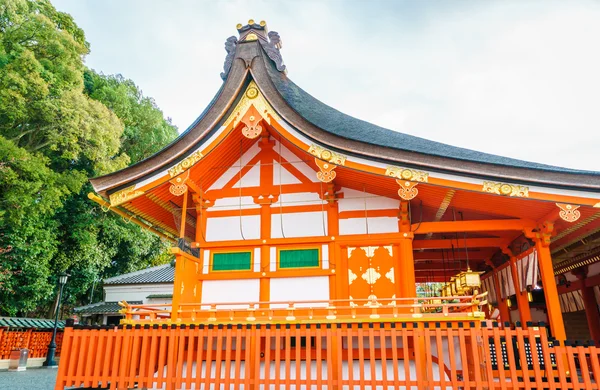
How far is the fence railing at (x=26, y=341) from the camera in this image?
62.2 feet

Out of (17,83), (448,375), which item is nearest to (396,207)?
(448,375)

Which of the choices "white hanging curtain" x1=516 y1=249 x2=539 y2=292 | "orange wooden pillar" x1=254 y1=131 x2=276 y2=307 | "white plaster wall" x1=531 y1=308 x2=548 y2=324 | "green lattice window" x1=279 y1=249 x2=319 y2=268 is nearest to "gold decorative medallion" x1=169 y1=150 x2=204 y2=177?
"orange wooden pillar" x1=254 y1=131 x2=276 y2=307

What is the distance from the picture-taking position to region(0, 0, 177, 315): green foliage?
18516mm

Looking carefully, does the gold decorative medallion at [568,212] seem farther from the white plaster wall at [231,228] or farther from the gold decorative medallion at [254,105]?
the white plaster wall at [231,228]

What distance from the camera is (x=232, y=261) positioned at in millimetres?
9727

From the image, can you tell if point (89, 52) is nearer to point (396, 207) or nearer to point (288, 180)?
point (288, 180)

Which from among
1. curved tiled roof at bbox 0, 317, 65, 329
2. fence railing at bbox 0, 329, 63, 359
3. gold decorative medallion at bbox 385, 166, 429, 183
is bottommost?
fence railing at bbox 0, 329, 63, 359

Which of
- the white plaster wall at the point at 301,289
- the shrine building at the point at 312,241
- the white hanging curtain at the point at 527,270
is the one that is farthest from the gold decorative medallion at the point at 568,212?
the white plaster wall at the point at 301,289

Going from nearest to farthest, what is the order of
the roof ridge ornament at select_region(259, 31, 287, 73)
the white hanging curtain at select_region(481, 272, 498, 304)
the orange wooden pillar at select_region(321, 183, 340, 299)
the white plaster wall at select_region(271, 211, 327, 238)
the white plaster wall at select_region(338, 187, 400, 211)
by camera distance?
the orange wooden pillar at select_region(321, 183, 340, 299)
the white plaster wall at select_region(338, 187, 400, 211)
the white plaster wall at select_region(271, 211, 327, 238)
the roof ridge ornament at select_region(259, 31, 287, 73)
the white hanging curtain at select_region(481, 272, 498, 304)

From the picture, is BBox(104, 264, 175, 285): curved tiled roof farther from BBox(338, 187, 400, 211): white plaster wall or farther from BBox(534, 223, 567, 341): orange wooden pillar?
BBox(534, 223, 567, 341): orange wooden pillar

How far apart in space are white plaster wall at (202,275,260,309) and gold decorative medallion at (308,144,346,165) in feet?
11.3

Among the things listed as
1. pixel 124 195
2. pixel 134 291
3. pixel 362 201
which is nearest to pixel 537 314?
pixel 362 201

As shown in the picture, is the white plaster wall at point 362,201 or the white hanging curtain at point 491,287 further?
the white hanging curtain at point 491,287

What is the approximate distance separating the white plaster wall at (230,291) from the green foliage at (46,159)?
44.5 ft
